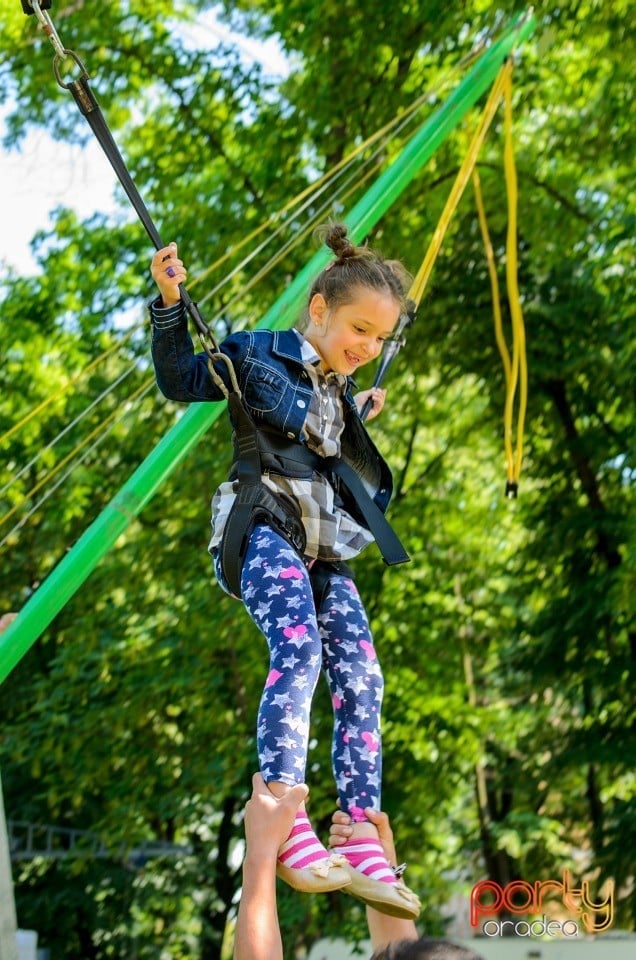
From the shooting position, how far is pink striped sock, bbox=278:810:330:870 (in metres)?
2.38

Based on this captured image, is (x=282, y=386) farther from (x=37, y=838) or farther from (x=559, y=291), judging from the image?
(x=37, y=838)

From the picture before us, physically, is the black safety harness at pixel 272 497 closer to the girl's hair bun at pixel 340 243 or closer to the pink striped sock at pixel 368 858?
the girl's hair bun at pixel 340 243

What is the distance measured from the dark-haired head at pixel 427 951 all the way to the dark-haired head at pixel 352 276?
4.78ft

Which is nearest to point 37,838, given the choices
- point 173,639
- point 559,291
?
point 173,639

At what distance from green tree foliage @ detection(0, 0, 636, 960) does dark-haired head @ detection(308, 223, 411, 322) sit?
16.9ft

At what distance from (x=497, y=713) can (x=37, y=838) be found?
4177 mm

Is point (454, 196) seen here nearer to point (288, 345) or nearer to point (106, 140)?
point (288, 345)

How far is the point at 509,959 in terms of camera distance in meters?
4.22

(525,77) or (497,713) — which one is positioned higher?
(525,77)

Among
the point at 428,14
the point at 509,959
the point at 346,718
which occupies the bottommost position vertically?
the point at 509,959

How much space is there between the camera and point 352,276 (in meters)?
2.81

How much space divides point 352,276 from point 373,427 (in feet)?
23.6

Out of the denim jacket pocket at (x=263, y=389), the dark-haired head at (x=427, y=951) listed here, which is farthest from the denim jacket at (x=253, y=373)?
the dark-haired head at (x=427, y=951)

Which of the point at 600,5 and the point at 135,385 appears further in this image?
the point at 135,385
